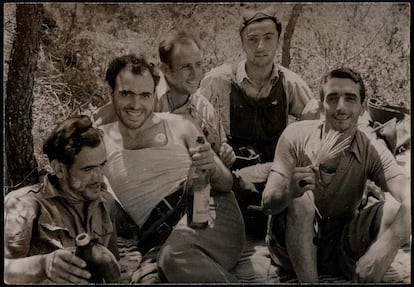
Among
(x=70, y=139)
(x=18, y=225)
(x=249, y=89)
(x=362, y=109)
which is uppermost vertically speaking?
(x=249, y=89)

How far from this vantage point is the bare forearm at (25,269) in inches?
179

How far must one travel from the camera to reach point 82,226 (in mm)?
4598

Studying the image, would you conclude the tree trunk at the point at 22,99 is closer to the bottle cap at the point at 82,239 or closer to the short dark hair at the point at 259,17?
the bottle cap at the point at 82,239

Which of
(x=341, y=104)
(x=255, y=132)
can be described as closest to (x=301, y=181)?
(x=255, y=132)

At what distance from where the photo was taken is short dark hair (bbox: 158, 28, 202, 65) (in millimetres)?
4648

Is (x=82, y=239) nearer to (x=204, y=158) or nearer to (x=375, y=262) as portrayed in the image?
(x=204, y=158)

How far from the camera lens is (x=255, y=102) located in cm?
470

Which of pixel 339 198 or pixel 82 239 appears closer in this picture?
pixel 82 239

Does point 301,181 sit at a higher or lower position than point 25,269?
higher

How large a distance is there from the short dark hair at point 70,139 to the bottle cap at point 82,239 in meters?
0.46

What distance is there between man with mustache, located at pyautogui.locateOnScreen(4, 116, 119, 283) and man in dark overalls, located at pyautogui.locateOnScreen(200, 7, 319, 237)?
0.86 metres

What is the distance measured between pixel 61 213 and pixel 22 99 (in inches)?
31.4

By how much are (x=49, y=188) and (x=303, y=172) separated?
1.65m

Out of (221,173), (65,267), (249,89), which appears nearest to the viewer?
(65,267)
